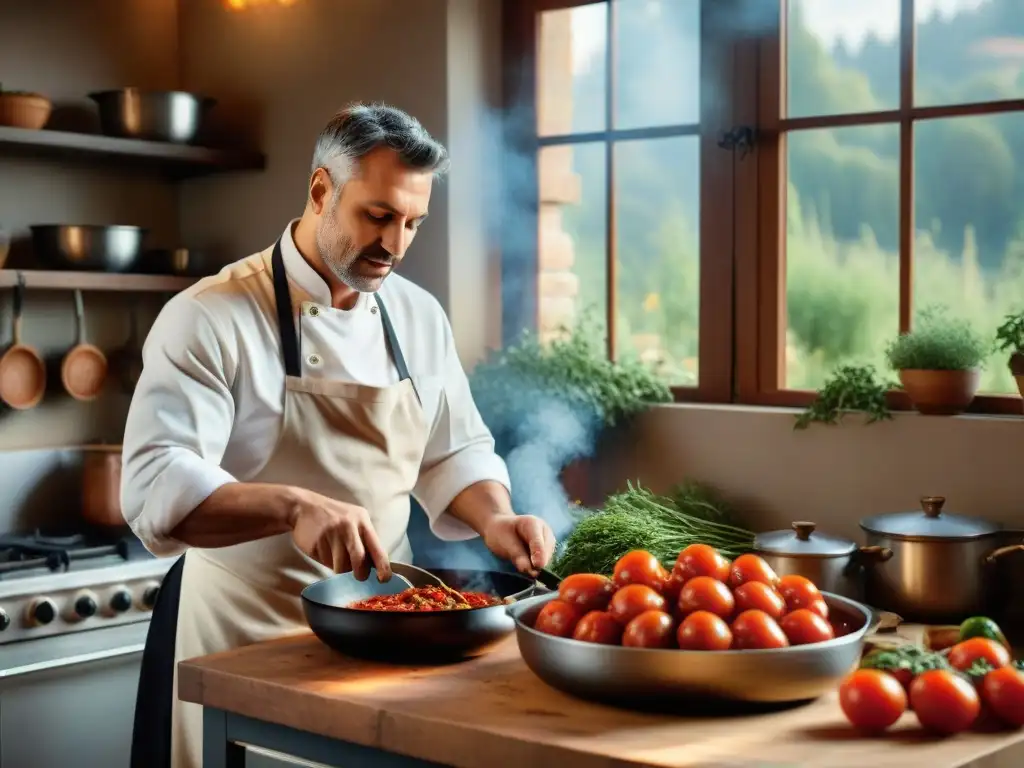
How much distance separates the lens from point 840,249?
3.41m

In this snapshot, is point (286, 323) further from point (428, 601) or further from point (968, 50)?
point (968, 50)

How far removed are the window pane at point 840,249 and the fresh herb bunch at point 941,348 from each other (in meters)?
0.19

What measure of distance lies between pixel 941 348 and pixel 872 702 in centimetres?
158

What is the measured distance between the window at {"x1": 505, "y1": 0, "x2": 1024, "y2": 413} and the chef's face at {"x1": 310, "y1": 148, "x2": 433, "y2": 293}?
135 centimetres

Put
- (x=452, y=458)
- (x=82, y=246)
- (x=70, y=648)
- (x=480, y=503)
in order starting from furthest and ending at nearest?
(x=82, y=246) < (x=70, y=648) < (x=452, y=458) < (x=480, y=503)

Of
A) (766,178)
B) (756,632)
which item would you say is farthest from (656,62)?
(756,632)

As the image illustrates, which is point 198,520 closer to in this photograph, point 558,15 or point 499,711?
point 499,711

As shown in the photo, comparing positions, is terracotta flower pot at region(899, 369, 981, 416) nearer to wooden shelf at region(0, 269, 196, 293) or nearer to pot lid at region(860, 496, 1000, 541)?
pot lid at region(860, 496, 1000, 541)

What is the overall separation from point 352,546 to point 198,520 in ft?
1.07

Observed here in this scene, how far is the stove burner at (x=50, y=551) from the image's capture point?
3426 millimetres

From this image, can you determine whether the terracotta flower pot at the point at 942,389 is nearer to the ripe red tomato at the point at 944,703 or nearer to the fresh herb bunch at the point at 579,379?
the fresh herb bunch at the point at 579,379

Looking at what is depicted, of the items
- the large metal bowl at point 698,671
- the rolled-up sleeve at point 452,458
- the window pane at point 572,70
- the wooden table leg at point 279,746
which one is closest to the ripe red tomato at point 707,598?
the large metal bowl at point 698,671

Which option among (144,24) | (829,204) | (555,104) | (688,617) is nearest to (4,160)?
(144,24)

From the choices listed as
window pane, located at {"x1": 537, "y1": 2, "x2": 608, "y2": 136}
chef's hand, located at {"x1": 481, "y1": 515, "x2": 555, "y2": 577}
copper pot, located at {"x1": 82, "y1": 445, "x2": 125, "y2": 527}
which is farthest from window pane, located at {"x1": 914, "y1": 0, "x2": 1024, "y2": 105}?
copper pot, located at {"x1": 82, "y1": 445, "x2": 125, "y2": 527}
